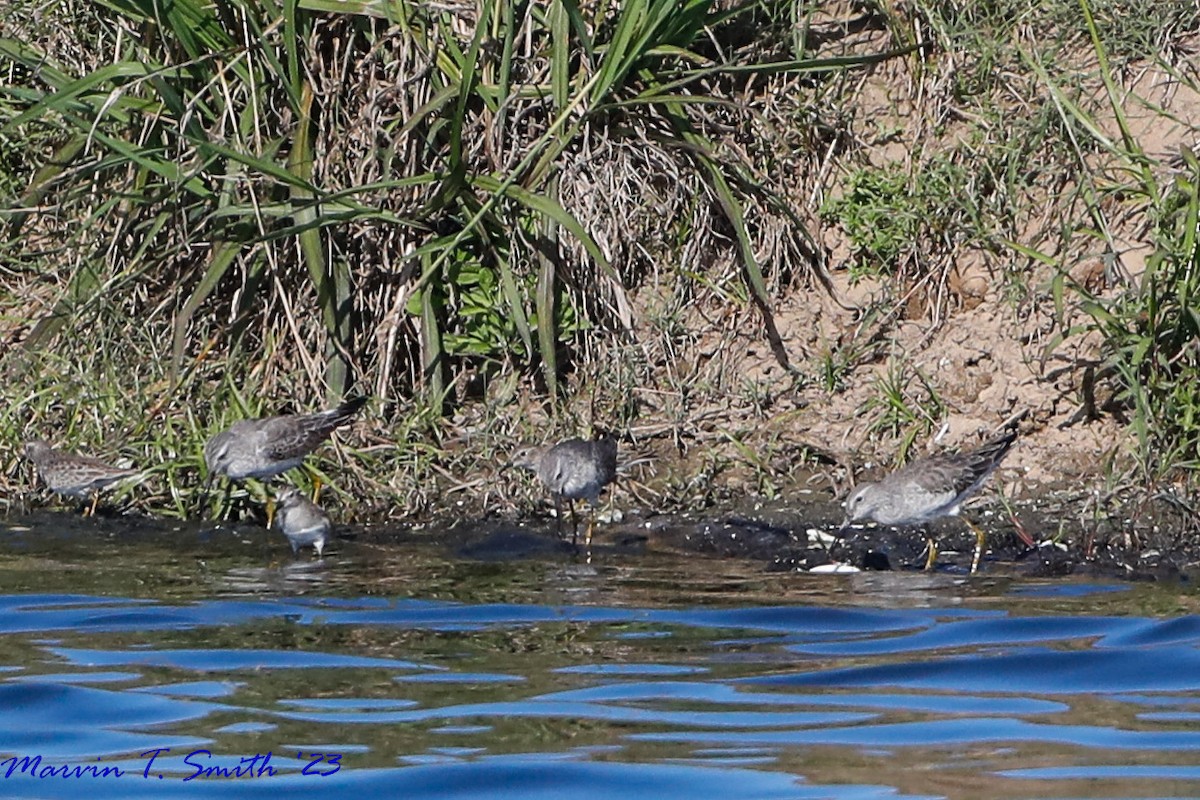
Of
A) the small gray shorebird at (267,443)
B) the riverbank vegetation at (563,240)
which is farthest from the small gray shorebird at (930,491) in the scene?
the small gray shorebird at (267,443)

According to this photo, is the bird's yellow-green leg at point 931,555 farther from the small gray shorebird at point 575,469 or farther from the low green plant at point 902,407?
the small gray shorebird at point 575,469

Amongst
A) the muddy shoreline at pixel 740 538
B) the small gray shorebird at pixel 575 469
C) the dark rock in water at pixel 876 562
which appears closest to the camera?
the muddy shoreline at pixel 740 538

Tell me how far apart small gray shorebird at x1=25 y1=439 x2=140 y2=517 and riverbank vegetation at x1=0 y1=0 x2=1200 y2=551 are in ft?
0.89

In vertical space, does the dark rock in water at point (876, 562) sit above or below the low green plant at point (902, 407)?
below

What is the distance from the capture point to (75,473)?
995 cm

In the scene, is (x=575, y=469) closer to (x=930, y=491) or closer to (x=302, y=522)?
(x=302, y=522)

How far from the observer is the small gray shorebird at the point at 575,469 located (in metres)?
9.43

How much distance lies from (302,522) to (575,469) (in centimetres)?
127

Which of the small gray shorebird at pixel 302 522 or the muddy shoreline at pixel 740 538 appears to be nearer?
the muddy shoreline at pixel 740 538

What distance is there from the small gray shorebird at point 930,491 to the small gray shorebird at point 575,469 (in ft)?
3.75

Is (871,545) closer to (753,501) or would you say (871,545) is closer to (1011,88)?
(753,501)

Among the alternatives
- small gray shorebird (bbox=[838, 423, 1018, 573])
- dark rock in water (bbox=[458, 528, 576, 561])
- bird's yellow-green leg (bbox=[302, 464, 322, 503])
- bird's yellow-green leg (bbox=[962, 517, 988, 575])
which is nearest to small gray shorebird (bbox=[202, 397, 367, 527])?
bird's yellow-green leg (bbox=[302, 464, 322, 503])

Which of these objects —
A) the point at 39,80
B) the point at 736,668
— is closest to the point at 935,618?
the point at 736,668

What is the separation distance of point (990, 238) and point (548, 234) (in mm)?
2269
